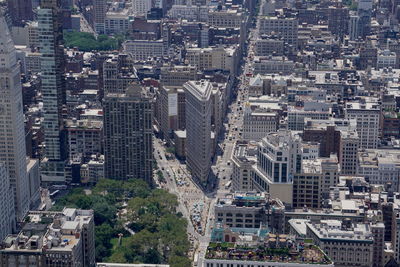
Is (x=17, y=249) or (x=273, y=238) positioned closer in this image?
(x=273, y=238)

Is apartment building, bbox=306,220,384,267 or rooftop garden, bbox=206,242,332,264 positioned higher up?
rooftop garden, bbox=206,242,332,264

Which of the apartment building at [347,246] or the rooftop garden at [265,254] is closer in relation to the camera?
the rooftop garden at [265,254]

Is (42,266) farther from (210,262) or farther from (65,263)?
(210,262)

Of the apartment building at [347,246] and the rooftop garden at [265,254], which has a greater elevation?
the rooftop garden at [265,254]

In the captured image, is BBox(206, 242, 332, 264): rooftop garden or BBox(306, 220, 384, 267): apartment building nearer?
BBox(206, 242, 332, 264): rooftop garden

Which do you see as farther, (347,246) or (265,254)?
(347,246)

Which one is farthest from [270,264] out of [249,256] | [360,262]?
[360,262]

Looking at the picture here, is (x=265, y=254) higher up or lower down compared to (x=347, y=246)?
higher up
